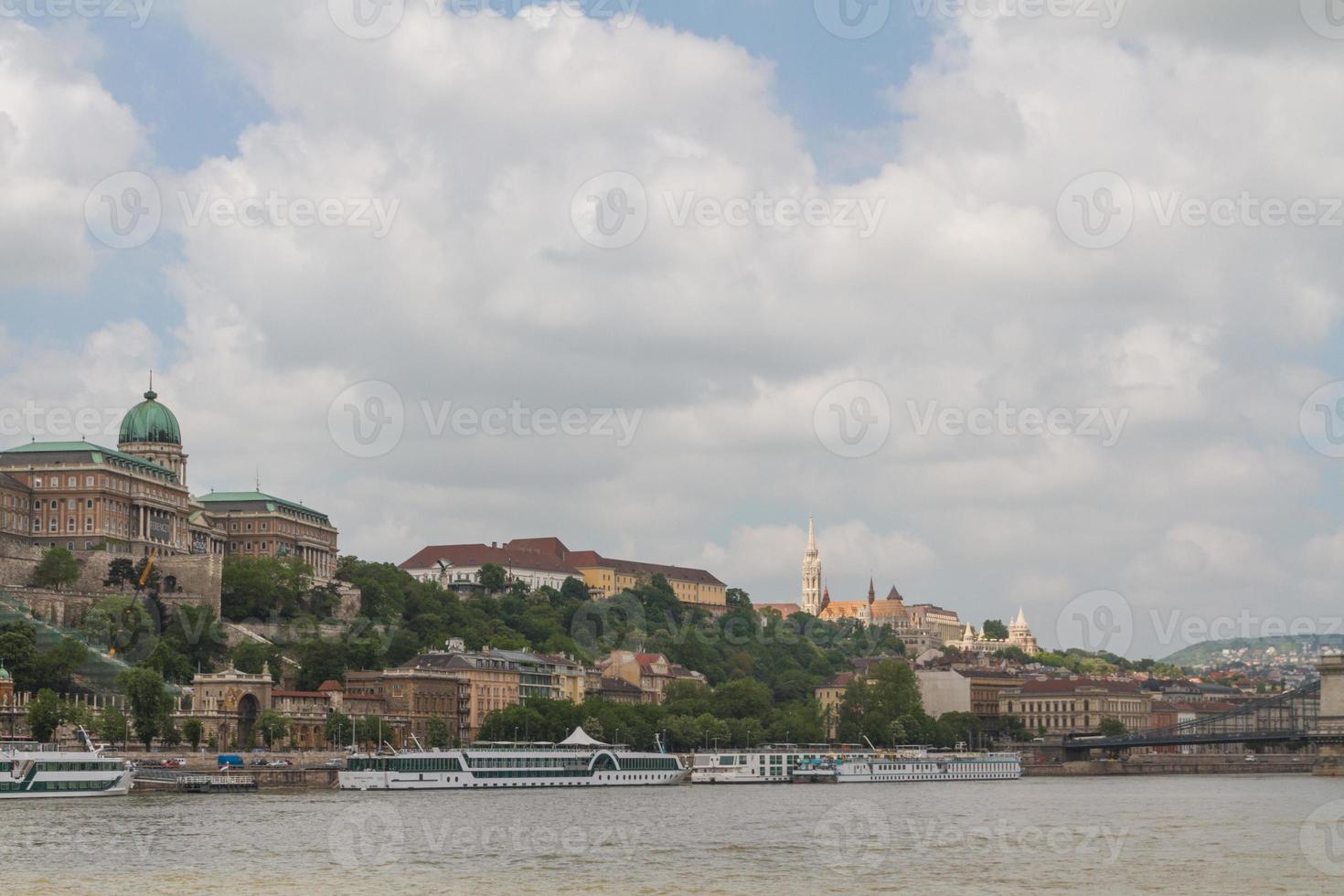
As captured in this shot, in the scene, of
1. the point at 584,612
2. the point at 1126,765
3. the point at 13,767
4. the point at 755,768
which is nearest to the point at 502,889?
the point at 13,767

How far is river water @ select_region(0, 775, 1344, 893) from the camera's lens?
47.3 m

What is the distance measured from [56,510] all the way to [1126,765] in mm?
68208

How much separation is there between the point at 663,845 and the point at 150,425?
87817 millimetres

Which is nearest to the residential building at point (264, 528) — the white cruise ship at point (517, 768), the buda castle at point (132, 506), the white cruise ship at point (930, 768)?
the buda castle at point (132, 506)

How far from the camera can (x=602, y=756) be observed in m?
103

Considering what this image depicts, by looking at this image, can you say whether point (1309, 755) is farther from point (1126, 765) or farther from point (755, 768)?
point (755, 768)

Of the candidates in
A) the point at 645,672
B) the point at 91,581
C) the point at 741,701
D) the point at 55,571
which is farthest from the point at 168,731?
the point at 645,672

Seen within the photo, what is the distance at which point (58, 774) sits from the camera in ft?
257

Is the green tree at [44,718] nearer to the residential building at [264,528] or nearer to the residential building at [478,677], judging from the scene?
the residential building at [478,677]

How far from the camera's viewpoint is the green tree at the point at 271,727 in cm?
9962

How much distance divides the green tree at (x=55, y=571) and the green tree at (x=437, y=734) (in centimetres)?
2128

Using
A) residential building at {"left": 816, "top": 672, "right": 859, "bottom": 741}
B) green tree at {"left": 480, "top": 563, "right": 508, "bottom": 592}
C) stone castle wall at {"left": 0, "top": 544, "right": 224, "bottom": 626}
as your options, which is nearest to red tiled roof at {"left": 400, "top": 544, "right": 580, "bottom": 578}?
green tree at {"left": 480, "top": 563, "right": 508, "bottom": 592}

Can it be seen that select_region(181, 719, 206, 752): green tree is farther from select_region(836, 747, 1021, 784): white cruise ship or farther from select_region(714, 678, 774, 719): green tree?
select_region(714, 678, 774, 719): green tree

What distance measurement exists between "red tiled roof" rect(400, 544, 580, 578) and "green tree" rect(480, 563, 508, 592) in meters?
14.6
